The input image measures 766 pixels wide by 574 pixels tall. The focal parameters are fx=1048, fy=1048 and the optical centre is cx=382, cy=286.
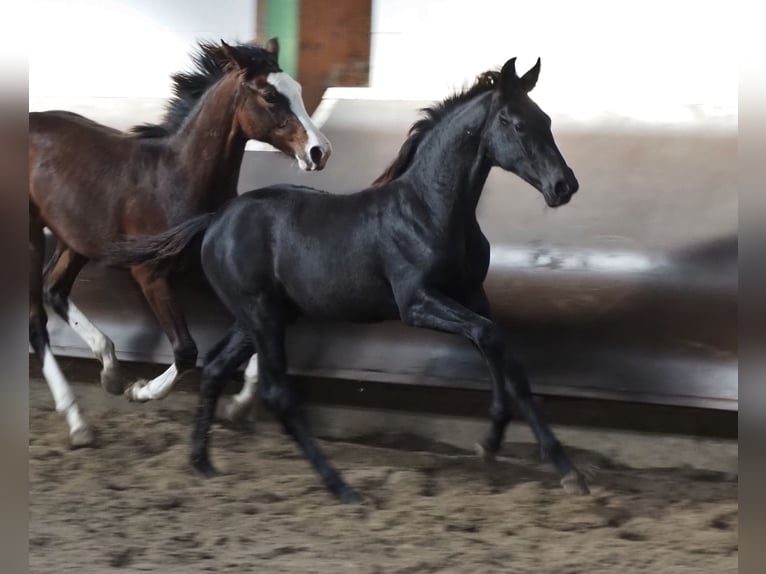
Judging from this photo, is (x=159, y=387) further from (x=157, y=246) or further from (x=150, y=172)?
(x=150, y=172)

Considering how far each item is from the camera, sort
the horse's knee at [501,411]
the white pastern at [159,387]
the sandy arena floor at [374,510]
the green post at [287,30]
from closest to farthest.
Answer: the sandy arena floor at [374,510], the horse's knee at [501,411], the green post at [287,30], the white pastern at [159,387]

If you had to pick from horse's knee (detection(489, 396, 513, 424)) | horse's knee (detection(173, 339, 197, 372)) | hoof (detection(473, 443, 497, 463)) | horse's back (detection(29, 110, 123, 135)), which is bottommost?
hoof (detection(473, 443, 497, 463))

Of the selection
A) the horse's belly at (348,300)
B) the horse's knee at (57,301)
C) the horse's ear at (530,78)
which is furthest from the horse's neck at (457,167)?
the horse's knee at (57,301)

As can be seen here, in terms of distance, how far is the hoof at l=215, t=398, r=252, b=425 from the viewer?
12.8ft

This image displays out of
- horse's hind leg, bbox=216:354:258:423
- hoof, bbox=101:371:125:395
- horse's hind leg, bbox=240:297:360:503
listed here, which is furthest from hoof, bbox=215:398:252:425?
hoof, bbox=101:371:125:395

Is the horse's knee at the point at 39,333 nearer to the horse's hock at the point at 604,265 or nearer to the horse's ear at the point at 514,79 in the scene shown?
the horse's hock at the point at 604,265

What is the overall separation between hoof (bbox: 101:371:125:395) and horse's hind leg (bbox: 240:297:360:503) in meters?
0.64

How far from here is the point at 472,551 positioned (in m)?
3.44

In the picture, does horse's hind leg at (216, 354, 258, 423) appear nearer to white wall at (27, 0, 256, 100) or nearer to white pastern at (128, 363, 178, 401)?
white pastern at (128, 363, 178, 401)

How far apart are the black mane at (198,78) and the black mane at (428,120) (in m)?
0.54

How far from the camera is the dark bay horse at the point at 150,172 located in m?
3.79

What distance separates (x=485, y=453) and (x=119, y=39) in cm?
208

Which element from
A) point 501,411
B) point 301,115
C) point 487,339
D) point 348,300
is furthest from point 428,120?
point 501,411

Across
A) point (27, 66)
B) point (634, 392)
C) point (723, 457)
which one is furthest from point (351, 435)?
point (27, 66)
